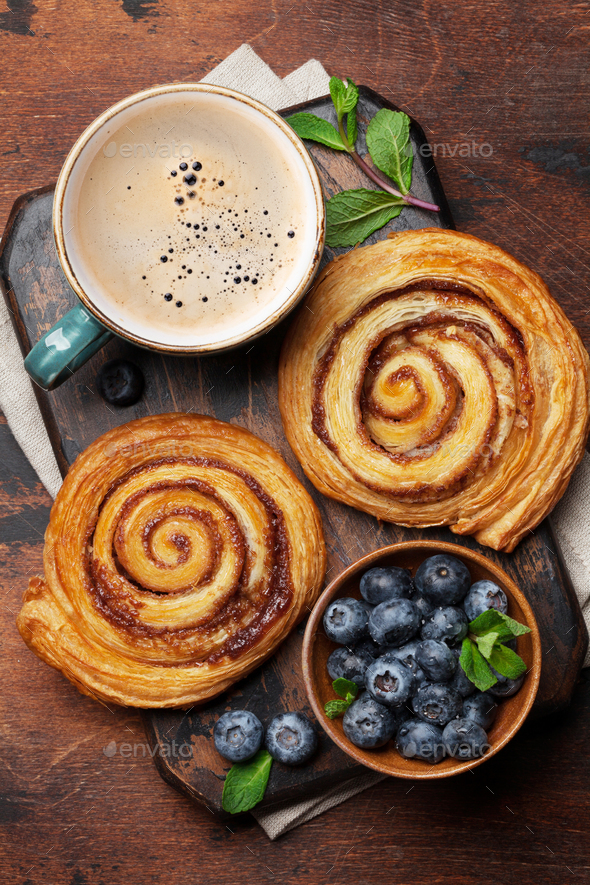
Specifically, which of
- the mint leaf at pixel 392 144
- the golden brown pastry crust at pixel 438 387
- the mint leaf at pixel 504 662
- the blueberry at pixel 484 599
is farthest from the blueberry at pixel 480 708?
the mint leaf at pixel 392 144

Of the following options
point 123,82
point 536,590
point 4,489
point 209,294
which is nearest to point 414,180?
point 209,294

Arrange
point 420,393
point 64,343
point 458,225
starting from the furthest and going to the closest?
point 458,225, point 420,393, point 64,343

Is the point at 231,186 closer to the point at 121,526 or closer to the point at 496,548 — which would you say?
the point at 121,526

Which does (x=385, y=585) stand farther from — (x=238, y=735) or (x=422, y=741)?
(x=238, y=735)

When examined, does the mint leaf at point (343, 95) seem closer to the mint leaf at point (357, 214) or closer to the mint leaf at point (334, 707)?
the mint leaf at point (357, 214)

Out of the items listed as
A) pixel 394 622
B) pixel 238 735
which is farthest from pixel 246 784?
pixel 394 622
